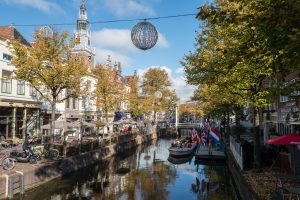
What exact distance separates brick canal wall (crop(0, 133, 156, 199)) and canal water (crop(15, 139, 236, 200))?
477 mm

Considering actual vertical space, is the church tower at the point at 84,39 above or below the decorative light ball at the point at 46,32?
above

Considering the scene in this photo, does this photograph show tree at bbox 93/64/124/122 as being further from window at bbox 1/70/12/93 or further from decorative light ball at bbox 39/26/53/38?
decorative light ball at bbox 39/26/53/38

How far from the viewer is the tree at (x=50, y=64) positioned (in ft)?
79.8

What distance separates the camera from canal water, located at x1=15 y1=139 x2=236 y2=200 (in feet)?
63.5

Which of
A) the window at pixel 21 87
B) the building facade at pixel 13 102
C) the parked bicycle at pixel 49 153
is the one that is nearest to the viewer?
the parked bicycle at pixel 49 153

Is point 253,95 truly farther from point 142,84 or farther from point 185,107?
point 185,107

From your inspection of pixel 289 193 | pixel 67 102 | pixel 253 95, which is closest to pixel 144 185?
pixel 253 95

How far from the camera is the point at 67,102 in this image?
4344cm

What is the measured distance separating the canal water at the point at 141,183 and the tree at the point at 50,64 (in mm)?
5195

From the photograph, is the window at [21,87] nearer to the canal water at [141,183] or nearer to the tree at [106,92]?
the tree at [106,92]

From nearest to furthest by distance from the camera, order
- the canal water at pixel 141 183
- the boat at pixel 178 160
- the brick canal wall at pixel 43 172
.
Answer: the brick canal wall at pixel 43 172, the canal water at pixel 141 183, the boat at pixel 178 160

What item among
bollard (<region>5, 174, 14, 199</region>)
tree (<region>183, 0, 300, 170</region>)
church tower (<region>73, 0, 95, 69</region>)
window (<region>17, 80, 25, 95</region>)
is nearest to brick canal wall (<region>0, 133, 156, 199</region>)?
bollard (<region>5, 174, 14, 199</region>)

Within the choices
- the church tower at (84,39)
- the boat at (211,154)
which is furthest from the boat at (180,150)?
the church tower at (84,39)

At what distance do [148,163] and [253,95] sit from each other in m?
18.0
